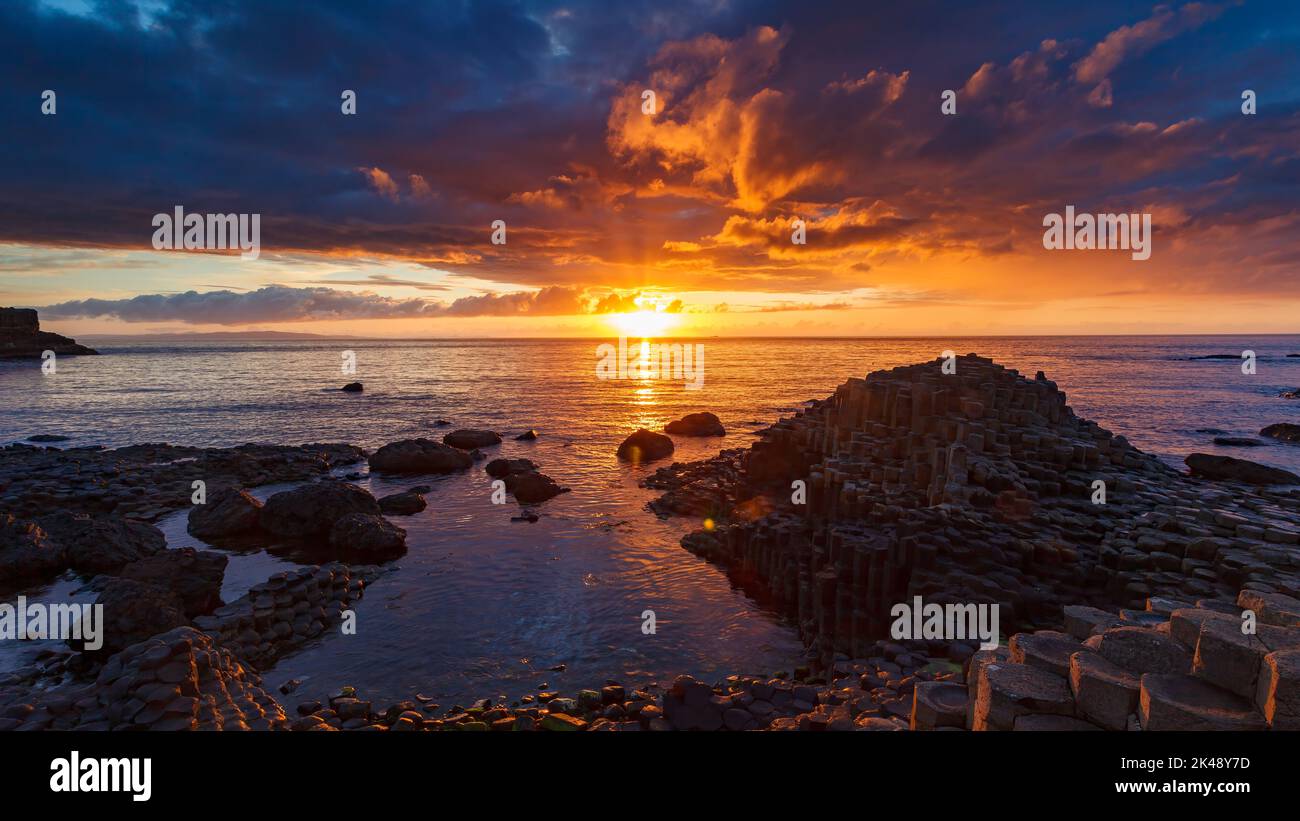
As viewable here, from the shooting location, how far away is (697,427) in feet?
158

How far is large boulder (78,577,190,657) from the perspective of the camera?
13445 mm

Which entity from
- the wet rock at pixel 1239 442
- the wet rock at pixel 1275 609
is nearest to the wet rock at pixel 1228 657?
the wet rock at pixel 1275 609

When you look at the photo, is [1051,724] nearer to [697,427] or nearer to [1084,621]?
[1084,621]

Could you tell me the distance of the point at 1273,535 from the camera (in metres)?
15.7

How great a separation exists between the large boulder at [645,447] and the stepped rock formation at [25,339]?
178 m

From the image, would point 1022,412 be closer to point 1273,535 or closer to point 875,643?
point 1273,535

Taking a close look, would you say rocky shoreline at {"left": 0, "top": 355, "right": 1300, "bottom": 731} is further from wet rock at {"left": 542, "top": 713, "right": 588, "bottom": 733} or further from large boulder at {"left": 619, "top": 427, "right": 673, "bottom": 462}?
large boulder at {"left": 619, "top": 427, "right": 673, "bottom": 462}

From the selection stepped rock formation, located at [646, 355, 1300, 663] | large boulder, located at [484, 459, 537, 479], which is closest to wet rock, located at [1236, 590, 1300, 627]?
stepped rock formation, located at [646, 355, 1300, 663]

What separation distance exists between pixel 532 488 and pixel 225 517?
12359 mm

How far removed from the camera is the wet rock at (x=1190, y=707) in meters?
5.47

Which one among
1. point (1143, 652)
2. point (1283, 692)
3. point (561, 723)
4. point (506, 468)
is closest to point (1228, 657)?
point (1283, 692)

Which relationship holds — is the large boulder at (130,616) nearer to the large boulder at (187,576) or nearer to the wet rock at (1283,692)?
the large boulder at (187,576)
